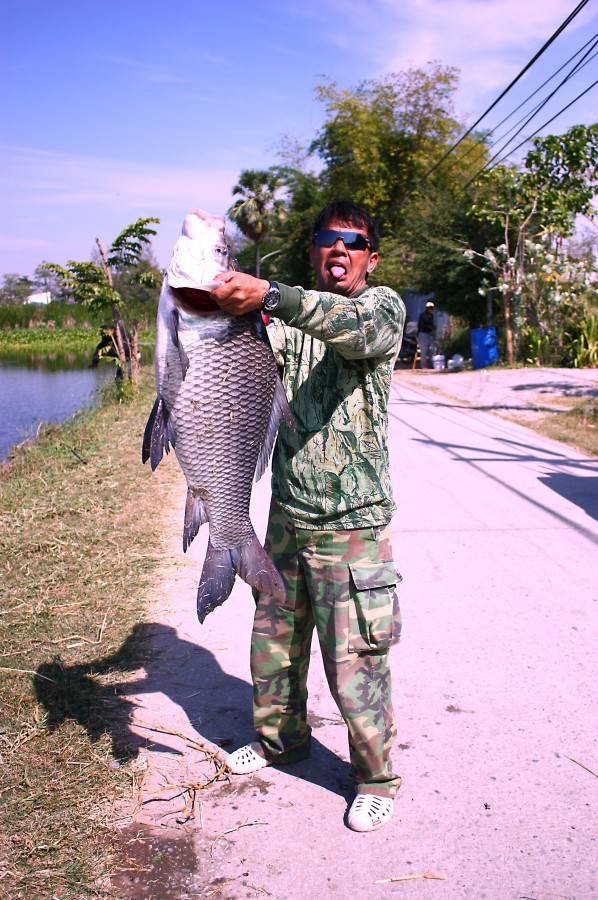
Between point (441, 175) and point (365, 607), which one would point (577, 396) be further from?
point (441, 175)

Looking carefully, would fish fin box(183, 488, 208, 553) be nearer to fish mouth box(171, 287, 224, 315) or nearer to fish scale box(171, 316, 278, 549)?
fish scale box(171, 316, 278, 549)

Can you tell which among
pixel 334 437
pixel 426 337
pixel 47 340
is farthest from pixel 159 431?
pixel 47 340

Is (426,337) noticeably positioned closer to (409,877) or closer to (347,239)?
(347,239)

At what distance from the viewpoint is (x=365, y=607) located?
2.62 metres

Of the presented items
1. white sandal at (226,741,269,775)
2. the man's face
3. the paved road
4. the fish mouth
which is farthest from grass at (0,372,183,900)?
the man's face

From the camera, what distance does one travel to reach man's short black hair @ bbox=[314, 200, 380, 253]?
8.71 feet

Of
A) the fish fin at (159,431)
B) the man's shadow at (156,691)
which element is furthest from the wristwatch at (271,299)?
the man's shadow at (156,691)

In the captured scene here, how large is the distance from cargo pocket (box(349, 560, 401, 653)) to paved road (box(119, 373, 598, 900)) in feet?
2.16

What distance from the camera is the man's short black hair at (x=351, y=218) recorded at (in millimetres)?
2656

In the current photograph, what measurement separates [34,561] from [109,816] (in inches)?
105

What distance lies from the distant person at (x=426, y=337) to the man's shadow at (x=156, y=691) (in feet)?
64.4

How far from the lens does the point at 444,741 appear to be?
3.24 meters

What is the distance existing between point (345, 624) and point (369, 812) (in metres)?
0.67

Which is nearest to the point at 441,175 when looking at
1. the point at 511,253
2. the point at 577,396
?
the point at 511,253
